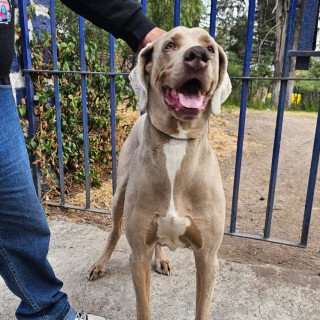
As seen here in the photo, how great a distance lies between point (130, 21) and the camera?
6.32 ft

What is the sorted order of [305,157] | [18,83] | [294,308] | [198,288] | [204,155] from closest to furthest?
1. [204,155]
2. [198,288]
3. [294,308]
4. [18,83]
5. [305,157]

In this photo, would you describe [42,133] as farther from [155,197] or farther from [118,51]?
[118,51]

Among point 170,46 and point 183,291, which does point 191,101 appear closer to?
point 170,46

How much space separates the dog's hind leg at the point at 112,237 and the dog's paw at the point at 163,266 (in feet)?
1.13

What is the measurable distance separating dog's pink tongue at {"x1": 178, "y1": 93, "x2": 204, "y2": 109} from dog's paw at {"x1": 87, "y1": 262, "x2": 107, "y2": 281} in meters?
1.44

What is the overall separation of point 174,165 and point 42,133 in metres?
2.00

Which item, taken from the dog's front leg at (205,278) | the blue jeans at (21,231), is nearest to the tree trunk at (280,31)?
the dog's front leg at (205,278)

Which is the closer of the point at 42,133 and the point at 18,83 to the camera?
the point at 18,83

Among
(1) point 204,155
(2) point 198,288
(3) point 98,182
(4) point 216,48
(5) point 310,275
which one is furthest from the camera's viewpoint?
(3) point 98,182

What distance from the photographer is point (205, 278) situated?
6.28ft

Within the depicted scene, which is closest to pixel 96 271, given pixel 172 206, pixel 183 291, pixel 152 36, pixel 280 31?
pixel 183 291

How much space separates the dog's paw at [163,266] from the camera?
8.43ft

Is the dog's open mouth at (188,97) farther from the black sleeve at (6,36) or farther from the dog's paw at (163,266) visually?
the dog's paw at (163,266)

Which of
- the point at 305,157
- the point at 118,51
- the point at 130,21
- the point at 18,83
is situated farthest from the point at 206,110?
the point at 305,157
